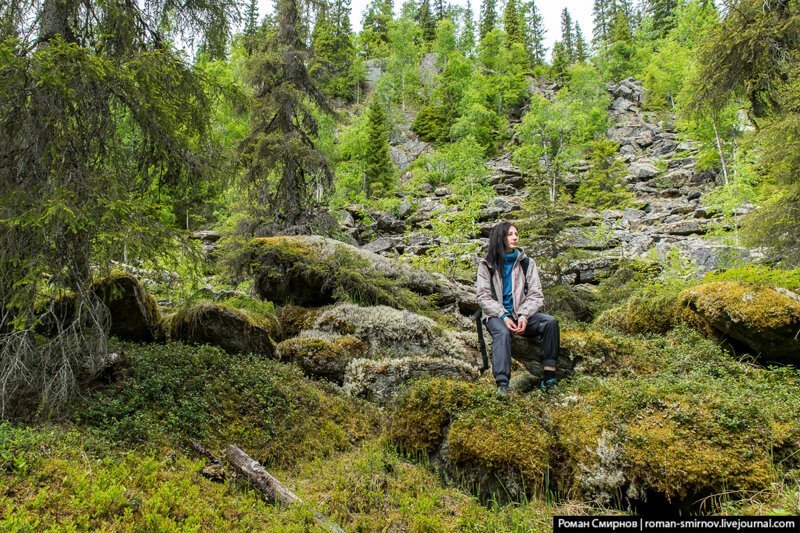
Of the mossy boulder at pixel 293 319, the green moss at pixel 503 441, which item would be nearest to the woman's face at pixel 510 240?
the green moss at pixel 503 441

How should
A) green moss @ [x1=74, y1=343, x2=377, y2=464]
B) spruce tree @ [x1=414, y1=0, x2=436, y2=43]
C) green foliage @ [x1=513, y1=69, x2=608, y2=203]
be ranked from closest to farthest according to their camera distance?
green moss @ [x1=74, y1=343, x2=377, y2=464] → green foliage @ [x1=513, y1=69, x2=608, y2=203] → spruce tree @ [x1=414, y1=0, x2=436, y2=43]

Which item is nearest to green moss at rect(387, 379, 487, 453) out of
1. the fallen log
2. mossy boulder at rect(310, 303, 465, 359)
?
the fallen log

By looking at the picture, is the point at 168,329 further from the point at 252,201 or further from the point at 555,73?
the point at 555,73

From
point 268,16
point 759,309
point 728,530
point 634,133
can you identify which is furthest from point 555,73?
point 728,530

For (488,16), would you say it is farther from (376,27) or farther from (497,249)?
(497,249)

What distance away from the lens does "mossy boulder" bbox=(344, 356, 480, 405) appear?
22.4ft

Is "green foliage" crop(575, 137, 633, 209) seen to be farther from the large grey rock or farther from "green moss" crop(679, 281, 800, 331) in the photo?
"green moss" crop(679, 281, 800, 331)

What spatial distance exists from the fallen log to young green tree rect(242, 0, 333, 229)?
9.52m

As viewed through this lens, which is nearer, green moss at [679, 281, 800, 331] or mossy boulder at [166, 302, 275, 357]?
green moss at [679, 281, 800, 331]

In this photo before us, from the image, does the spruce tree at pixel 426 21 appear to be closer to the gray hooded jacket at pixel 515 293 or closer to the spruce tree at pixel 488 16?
the spruce tree at pixel 488 16

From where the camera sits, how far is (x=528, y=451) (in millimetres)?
3752

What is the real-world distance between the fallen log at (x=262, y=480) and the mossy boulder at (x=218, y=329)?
2.90 metres

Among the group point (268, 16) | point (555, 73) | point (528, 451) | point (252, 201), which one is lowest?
point (528, 451)

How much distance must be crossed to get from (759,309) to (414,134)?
47.3 m
